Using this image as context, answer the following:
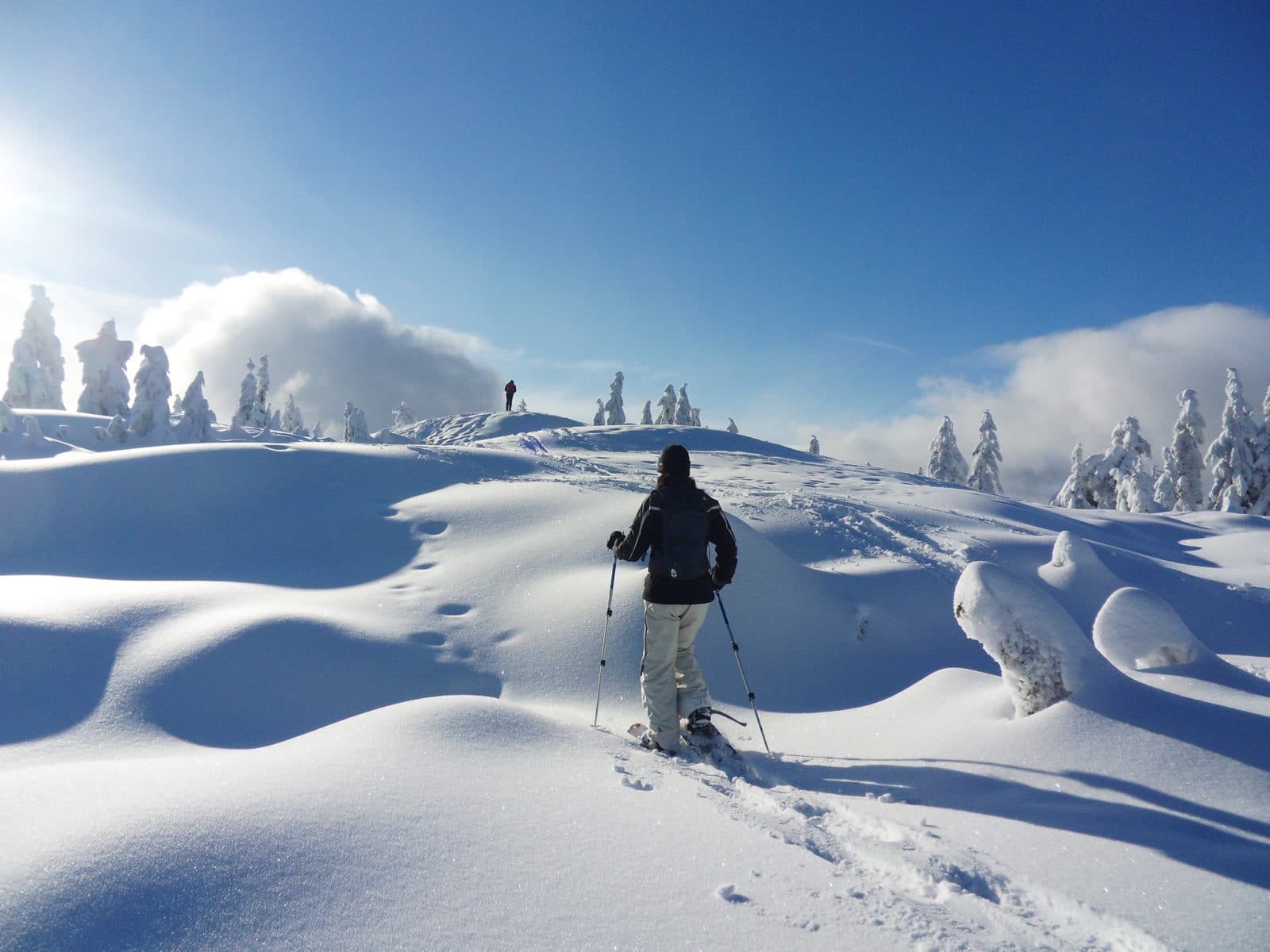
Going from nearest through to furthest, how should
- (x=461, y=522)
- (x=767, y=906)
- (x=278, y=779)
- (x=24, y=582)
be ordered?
1. (x=767, y=906)
2. (x=278, y=779)
3. (x=24, y=582)
4. (x=461, y=522)

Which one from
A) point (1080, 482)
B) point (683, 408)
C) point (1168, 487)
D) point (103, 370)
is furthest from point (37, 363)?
point (1168, 487)

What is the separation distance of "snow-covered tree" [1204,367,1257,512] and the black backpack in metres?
→ 44.7

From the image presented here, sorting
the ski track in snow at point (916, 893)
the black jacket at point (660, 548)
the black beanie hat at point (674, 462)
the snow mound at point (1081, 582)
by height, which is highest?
the black beanie hat at point (674, 462)

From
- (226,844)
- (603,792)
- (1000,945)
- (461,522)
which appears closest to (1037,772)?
(1000,945)

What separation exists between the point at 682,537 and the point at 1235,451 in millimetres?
46356

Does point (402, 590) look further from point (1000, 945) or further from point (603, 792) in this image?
point (1000, 945)

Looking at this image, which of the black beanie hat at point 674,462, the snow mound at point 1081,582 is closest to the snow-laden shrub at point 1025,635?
the black beanie hat at point 674,462

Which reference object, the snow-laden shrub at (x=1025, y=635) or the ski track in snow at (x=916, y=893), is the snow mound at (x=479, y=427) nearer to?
the snow-laden shrub at (x=1025, y=635)

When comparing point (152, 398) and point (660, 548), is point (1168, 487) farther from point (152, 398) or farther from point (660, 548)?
point (152, 398)

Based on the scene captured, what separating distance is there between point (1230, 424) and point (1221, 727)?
45791 mm

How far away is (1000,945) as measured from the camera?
2.54m

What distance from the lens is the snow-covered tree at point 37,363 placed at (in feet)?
132

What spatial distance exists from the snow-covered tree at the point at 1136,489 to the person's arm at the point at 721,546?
4152 cm

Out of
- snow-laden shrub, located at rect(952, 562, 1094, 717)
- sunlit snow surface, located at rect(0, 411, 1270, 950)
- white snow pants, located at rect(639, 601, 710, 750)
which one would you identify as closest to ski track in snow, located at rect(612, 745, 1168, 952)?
sunlit snow surface, located at rect(0, 411, 1270, 950)
